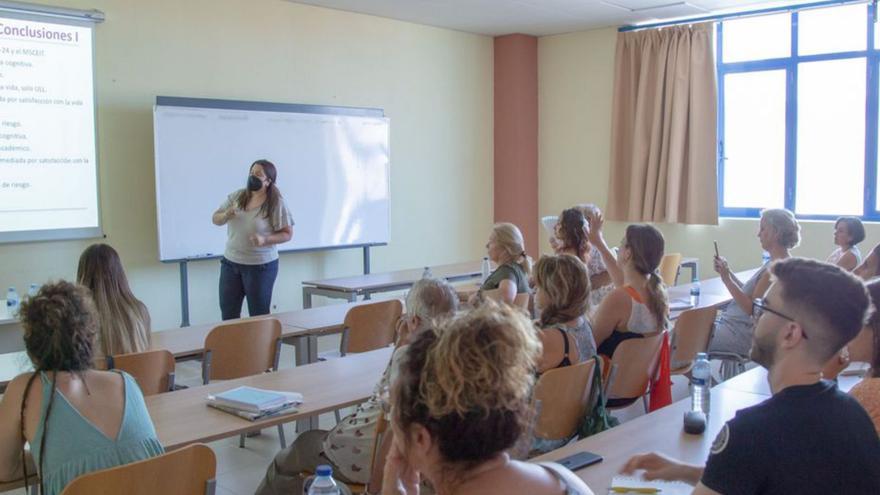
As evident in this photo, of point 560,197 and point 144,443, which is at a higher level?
point 560,197

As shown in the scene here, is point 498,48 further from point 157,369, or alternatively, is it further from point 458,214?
point 157,369

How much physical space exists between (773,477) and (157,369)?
2468 mm

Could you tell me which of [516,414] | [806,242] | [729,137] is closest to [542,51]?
[729,137]

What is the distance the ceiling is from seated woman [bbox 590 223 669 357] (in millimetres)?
4131

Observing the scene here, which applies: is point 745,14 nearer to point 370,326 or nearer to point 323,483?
point 370,326

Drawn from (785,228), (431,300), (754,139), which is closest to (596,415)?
(431,300)

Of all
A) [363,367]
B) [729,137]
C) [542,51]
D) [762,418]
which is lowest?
[363,367]

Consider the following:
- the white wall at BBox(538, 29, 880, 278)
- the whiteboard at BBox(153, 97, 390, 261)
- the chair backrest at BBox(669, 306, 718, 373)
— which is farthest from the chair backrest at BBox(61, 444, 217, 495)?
the white wall at BBox(538, 29, 880, 278)

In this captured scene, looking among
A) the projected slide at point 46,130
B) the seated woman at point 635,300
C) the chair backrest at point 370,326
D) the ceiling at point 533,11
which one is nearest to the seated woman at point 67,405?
the seated woman at point 635,300

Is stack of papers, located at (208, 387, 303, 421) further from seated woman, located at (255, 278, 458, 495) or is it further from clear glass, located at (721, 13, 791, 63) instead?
clear glass, located at (721, 13, 791, 63)

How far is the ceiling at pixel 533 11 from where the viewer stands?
287 inches

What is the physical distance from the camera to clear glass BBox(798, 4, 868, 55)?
7254mm

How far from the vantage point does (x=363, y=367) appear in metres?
3.40

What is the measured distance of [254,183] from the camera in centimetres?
555
